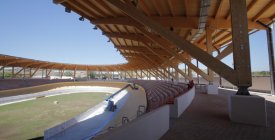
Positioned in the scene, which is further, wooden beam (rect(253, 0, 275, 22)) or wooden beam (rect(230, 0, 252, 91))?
wooden beam (rect(253, 0, 275, 22))

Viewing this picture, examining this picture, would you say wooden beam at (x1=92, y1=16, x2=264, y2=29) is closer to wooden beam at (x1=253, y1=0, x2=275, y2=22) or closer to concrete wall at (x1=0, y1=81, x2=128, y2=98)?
wooden beam at (x1=253, y1=0, x2=275, y2=22)

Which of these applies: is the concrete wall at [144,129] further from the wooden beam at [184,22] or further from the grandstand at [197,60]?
the wooden beam at [184,22]

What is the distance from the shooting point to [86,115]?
43.4ft

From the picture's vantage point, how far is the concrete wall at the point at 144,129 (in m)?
2.58

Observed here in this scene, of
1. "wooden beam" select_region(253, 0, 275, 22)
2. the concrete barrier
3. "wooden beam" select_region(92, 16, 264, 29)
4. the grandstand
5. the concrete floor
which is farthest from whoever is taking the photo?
"wooden beam" select_region(92, 16, 264, 29)

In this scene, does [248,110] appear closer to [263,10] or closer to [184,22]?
[184,22]

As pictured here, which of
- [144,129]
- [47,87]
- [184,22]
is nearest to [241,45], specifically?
[144,129]

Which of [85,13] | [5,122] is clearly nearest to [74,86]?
[5,122]

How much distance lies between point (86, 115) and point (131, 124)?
36.6 ft

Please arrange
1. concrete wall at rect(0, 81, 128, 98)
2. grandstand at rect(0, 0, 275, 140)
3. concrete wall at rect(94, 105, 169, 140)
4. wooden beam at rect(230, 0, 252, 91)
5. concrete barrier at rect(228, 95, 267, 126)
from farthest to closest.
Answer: concrete wall at rect(0, 81, 128, 98), wooden beam at rect(230, 0, 252, 91), concrete barrier at rect(228, 95, 267, 126), grandstand at rect(0, 0, 275, 140), concrete wall at rect(94, 105, 169, 140)

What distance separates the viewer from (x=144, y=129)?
3.45 m

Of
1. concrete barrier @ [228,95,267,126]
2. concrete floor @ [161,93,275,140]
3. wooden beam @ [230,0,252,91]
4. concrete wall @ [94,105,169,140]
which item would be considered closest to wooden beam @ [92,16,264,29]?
wooden beam @ [230,0,252,91]

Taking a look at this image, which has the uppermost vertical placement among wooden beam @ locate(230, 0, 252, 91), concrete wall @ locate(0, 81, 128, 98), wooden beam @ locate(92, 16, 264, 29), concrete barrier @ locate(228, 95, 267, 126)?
wooden beam @ locate(92, 16, 264, 29)

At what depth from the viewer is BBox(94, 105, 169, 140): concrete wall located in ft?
8.46
